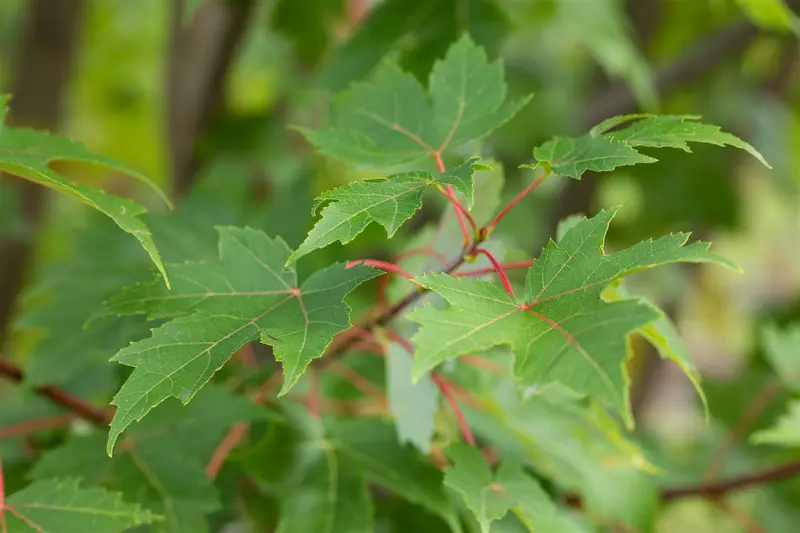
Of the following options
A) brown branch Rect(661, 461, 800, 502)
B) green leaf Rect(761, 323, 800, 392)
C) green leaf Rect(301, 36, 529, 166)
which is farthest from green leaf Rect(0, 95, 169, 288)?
green leaf Rect(761, 323, 800, 392)

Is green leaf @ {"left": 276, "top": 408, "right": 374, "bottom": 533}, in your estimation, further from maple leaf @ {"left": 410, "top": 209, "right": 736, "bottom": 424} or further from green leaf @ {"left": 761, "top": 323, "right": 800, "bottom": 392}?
green leaf @ {"left": 761, "top": 323, "right": 800, "bottom": 392}

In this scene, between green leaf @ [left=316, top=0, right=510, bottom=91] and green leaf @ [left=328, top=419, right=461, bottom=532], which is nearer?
green leaf @ [left=328, top=419, right=461, bottom=532]

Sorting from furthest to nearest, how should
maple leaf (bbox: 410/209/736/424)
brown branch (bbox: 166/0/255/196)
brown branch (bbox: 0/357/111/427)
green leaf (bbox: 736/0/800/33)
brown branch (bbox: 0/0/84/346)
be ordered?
1. brown branch (bbox: 0/0/84/346)
2. brown branch (bbox: 166/0/255/196)
3. green leaf (bbox: 736/0/800/33)
4. brown branch (bbox: 0/357/111/427)
5. maple leaf (bbox: 410/209/736/424)

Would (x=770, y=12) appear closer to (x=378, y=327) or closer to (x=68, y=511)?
(x=378, y=327)

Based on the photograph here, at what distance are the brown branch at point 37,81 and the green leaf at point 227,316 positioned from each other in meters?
0.97

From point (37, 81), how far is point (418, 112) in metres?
1.07

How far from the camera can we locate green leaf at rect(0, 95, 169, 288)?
428 mm

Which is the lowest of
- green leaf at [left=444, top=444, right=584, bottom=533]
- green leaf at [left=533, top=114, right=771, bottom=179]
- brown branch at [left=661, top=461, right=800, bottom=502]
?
brown branch at [left=661, top=461, right=800, bottom=502]

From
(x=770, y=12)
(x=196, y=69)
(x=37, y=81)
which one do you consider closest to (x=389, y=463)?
(x=770, y=12)

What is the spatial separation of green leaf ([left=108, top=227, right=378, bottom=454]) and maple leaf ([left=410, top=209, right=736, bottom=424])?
2.2 inches

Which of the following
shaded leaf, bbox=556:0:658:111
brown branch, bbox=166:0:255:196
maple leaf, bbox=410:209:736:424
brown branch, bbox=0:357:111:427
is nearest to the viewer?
maple leaf, bbox=410:209:736:424

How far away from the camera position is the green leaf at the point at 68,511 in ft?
1.48

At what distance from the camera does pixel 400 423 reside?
562 mm

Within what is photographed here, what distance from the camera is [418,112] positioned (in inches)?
21.9
